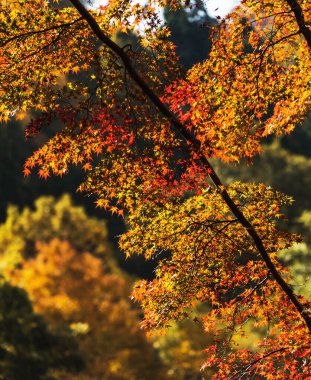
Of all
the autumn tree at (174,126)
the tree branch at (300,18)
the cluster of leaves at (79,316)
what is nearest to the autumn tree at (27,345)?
the cluster of leaves at (79,316)

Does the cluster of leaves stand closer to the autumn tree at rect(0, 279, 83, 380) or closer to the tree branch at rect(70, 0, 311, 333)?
the autumn tree at rect(0, 279, 83, 380)

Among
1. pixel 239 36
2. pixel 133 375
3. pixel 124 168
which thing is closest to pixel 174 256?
pixel 124 168

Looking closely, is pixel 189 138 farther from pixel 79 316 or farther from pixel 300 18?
pixel 79 316

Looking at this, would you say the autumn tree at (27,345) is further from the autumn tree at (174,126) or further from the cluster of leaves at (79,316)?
the autumn tree at (174,126)

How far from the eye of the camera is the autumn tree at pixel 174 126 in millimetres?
5836

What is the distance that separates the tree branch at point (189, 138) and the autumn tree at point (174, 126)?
15 millimetres

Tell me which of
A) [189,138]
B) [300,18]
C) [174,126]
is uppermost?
[300,18]

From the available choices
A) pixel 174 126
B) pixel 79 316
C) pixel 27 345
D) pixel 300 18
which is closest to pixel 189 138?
pixel 174 126

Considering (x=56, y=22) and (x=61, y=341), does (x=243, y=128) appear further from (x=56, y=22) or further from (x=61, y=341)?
(x=61, y=341)

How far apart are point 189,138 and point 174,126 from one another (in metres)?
0.23

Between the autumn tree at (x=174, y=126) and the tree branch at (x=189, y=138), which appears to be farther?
the autumn tree at (x=174, y=126)

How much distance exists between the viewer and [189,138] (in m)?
6.11

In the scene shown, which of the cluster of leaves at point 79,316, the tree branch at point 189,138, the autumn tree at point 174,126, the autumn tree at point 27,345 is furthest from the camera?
the cluster of leaves at point 79,316

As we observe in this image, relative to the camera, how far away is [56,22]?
227 inches
